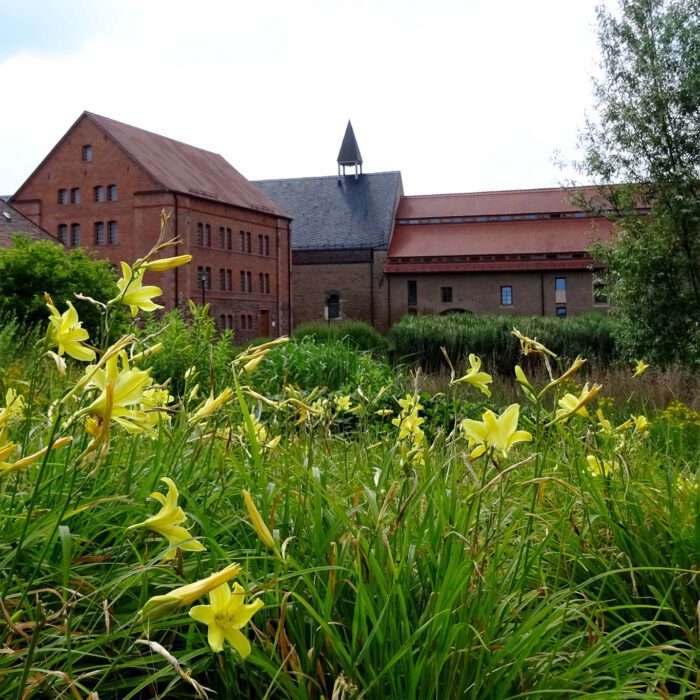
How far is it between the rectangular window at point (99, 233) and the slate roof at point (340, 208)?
484 inches

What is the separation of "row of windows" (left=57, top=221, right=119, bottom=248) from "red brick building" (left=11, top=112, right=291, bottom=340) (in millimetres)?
46

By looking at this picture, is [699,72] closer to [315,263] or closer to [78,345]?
[78,345]

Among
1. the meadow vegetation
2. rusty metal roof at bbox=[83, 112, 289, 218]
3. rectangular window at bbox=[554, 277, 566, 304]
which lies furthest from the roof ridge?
the meadow vegetation

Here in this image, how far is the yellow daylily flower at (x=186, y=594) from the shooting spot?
40.0 inches

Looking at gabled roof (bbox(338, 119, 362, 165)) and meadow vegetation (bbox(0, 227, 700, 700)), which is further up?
gabled roof (bbox(338, 119, 362, 165))

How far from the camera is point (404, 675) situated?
1709 mm

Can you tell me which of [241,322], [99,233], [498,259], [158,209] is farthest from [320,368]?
[498,259]

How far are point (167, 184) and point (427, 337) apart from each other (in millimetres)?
21721

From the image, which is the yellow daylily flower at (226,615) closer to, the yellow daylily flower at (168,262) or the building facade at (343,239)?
the yellow daylily flower at (168,262)

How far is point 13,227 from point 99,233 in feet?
30.8

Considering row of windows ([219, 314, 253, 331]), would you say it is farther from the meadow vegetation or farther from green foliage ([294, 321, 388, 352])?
the meadow vegetation

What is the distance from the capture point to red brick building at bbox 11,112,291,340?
3875 cm

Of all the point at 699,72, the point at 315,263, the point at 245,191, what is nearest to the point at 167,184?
the point at 245,191

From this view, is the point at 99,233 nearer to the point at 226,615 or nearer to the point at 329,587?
the point at 329,587
